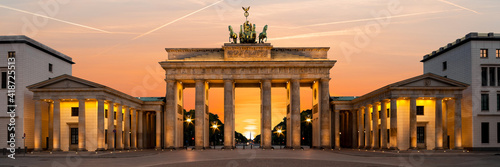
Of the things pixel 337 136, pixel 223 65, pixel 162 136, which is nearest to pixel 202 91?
pixel 223 65

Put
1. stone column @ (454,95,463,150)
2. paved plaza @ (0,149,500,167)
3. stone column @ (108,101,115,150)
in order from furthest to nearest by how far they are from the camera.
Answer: stone column @ (108,101,115,150)
stone column @ (454,95,463,150)
paved plaza @ (0,149,500,167)

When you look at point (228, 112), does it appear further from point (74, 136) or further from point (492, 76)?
point (492, 76)

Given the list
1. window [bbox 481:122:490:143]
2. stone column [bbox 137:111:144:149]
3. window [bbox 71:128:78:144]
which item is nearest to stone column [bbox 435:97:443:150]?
window [bbox 481:122:490:143]

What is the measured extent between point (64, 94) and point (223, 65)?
27749 mm

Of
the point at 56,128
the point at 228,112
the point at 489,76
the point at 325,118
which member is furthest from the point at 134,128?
the point at 489,76

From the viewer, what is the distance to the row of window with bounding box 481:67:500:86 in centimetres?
7531

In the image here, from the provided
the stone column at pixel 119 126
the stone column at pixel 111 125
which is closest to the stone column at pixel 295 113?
the stone column at pixel 119 126

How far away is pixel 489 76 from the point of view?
248ft

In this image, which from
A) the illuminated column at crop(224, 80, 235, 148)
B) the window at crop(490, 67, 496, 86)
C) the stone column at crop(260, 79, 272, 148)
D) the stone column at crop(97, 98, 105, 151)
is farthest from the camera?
the illuminated column at crop(224, 80, 235, 148)

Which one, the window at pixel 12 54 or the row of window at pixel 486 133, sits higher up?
the window at pixel 12 54

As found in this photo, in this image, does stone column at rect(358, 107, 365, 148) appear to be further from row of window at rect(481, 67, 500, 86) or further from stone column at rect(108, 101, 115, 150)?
stone column at rect(108, 101, 115, 150)

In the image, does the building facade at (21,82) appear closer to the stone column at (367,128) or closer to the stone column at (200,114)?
the stone column at (200,114)

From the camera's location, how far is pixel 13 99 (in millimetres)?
73750

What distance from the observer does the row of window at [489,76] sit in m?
75.3
